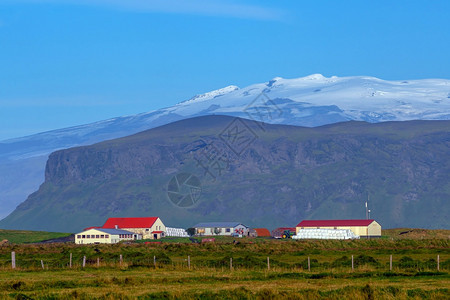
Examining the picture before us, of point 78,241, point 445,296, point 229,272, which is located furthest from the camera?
point 78,241

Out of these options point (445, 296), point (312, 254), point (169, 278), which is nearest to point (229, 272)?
point (169, 278)

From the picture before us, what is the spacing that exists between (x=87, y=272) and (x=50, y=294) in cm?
1823

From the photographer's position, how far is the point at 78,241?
194625mm

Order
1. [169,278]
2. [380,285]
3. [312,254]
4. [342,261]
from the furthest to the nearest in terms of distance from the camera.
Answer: [312,254], [342,261], [169,278], [380,285]

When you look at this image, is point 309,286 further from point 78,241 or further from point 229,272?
point 78,241

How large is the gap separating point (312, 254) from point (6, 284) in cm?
5499

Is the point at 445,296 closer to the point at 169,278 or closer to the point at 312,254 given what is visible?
the point at 169,278

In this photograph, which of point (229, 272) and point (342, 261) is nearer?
point (229, 272)

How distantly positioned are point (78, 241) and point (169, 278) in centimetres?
14063

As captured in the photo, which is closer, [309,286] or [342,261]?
[309,286]

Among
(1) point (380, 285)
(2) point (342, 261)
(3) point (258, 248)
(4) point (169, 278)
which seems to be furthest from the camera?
(3) point (258, 248)

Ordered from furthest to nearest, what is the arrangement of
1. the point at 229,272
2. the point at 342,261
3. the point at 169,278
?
1. the point at 342,261
2. the point at 229,272
3. the point at 169,278

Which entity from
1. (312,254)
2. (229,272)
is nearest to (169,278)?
(229,272)

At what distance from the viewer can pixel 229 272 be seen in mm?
64250
